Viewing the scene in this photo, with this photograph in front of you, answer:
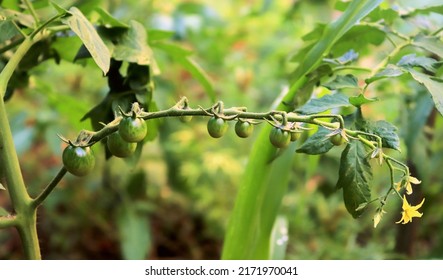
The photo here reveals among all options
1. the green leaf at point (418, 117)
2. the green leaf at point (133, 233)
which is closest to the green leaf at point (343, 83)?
the green leaf at point (418, 117)

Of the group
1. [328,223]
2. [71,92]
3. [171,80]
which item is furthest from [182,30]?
[328,223]

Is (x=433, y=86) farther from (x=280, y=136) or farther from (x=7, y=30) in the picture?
(x=7, y=30)

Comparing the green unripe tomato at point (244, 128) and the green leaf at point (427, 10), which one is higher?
the green leaf at point (427, 10)

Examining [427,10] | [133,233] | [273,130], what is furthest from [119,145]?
[133,233]

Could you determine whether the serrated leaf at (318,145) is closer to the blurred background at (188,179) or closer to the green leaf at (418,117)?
the green leaf at (418,117)

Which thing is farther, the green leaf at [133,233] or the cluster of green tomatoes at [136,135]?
the green leaf at [133,233]

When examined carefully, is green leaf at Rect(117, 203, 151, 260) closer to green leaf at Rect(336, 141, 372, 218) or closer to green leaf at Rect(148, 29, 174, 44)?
green leaf at Rect(148, 29, 174, 44)
